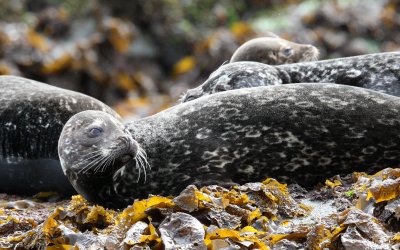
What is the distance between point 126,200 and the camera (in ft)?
18.7

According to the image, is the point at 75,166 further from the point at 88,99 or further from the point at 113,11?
the point at 113,11

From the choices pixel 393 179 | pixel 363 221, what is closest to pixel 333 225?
pixel 363 221

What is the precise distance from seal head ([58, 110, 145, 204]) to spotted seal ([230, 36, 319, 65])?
212 centimetres

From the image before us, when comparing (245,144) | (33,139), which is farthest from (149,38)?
(245,144)

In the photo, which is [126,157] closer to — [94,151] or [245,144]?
[94,151]

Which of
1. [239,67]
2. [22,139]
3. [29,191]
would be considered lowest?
[29,191]

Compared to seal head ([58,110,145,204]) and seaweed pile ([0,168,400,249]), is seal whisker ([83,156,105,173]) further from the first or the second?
seaweed pile ([0,168,400,249])

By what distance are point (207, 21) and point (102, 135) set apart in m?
14.4

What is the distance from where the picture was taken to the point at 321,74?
6.55 m

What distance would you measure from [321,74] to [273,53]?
950 mm

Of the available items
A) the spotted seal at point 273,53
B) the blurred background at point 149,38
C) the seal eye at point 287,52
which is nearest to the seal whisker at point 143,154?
the spotted seal at point 273,53

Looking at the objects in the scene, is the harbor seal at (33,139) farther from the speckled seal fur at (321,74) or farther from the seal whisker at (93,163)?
the seal whisker at (93,163)

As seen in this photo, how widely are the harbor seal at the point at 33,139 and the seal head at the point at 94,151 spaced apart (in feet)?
3.71

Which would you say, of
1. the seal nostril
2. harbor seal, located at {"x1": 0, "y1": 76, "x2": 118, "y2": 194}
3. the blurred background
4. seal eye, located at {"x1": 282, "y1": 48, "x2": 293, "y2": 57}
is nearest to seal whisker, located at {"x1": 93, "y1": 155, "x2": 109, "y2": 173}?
the seal nostril
